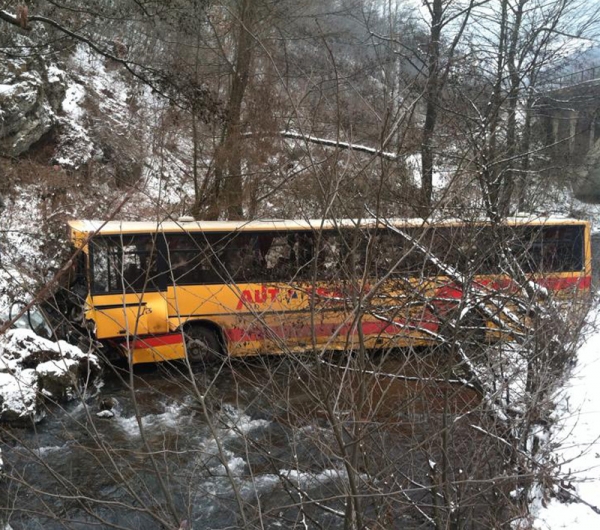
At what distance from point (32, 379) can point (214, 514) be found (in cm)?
413

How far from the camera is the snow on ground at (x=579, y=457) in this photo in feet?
14.4

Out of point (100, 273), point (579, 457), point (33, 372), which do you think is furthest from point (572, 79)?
point (33, 372)

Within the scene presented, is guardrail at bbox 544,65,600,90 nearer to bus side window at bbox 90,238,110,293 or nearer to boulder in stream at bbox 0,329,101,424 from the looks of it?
bus side window at bbox 90,238,110,293

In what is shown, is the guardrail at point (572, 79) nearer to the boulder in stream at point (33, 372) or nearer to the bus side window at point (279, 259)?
the bus side window at point (279, 259)

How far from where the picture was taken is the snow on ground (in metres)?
4.40

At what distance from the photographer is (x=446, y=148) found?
339 inches

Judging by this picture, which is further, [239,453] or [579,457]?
[239,453]

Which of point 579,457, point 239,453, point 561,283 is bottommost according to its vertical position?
point 239,453

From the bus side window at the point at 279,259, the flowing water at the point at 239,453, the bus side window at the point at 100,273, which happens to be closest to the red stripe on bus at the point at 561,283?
the flowing water at the point at 239,453

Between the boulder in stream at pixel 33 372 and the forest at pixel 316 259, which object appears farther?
the boulder in stream at pixel 33 372

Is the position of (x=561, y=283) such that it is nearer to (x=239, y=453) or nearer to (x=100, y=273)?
(x=239, y=453)

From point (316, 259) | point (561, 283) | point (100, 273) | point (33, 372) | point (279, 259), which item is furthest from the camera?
point (279, 259)

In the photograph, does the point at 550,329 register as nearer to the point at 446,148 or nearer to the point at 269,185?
the point at 446,148

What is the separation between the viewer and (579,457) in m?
4.89
